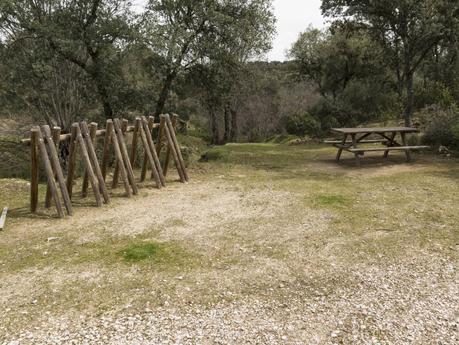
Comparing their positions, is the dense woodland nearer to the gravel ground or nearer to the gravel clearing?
the gravel clearing

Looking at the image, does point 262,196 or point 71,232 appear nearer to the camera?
point 71,232

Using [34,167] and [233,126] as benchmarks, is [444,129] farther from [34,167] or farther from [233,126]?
[233,126]

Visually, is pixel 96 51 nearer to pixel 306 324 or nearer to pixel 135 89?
pixel 135 89

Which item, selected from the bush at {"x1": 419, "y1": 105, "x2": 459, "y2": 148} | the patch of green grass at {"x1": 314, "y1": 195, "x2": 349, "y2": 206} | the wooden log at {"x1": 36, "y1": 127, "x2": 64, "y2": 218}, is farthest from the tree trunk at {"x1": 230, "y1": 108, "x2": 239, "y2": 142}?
the wooden log at {"x1": 36, "y1": 127, "x2": 64, "y2": 218}

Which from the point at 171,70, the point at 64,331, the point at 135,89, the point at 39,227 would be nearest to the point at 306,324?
the point at 64,331

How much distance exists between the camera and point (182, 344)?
11.7 feet

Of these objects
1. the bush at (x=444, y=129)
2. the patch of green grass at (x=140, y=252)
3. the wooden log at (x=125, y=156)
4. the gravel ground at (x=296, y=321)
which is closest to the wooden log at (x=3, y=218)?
the wooden log at (x=125, y=156)

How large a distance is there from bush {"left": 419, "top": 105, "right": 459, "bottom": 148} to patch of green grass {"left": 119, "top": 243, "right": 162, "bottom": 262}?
1221 cm

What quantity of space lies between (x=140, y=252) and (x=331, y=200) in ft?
14.8

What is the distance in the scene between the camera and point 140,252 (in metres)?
5.61

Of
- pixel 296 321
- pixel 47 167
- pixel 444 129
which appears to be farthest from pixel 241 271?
pixel 444 129

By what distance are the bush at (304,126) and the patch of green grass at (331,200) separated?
44.9 ft

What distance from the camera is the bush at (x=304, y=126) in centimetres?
2214

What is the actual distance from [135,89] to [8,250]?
897cm
